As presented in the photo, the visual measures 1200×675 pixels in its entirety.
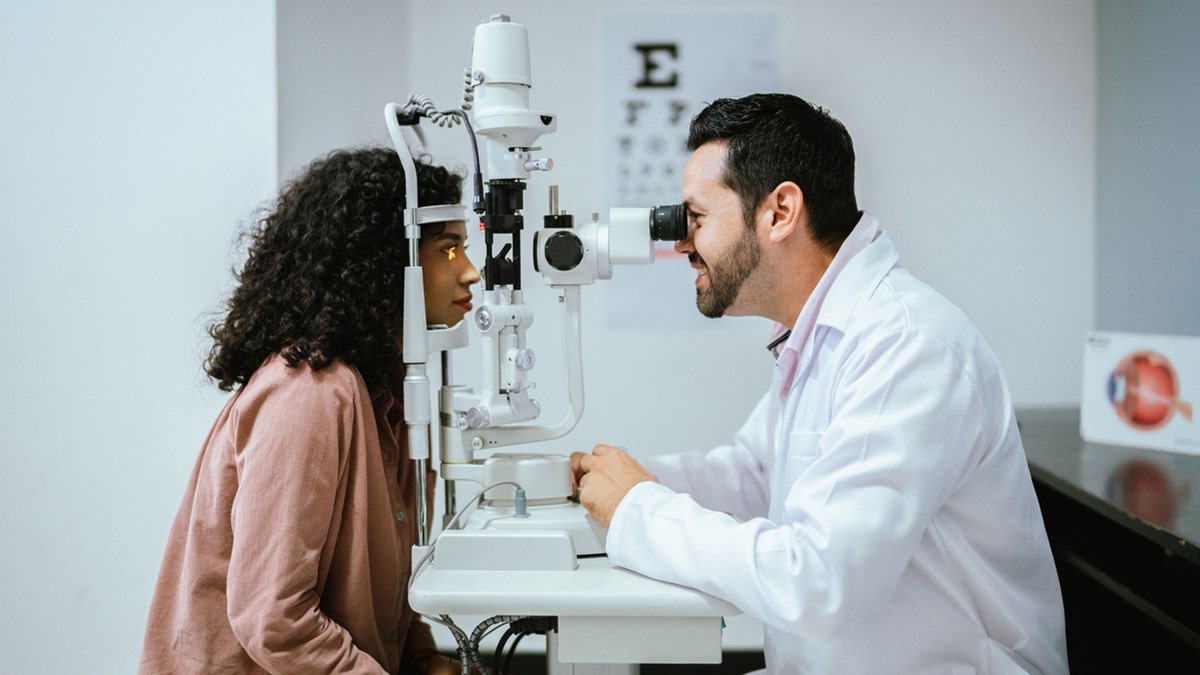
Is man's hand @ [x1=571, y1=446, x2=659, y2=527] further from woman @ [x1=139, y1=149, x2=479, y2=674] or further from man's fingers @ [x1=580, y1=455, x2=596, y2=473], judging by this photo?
woman @ [x1=139, y1=149, x2=479, y2=674]

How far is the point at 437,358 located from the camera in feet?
8.48

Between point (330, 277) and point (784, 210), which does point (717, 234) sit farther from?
point (330, 277)

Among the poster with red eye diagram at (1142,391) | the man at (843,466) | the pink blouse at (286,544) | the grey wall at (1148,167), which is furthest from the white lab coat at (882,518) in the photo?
the grey wall at (1148,167)

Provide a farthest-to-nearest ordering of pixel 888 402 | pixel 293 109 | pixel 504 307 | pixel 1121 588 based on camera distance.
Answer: pixel 293 109 < pixel 1121 588 < pixel 504 307 < pixel 888 402

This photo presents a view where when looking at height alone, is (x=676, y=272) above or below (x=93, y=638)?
above

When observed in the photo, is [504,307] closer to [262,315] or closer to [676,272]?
[262,315]

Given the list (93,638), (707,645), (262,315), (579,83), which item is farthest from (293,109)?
(707,645)

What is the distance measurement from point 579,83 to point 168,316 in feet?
3.83

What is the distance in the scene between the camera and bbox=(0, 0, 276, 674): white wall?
201cm

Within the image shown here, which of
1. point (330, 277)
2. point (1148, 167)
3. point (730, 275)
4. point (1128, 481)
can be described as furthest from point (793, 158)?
point (1148, 167)

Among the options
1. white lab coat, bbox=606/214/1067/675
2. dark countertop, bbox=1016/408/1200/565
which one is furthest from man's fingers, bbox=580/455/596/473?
dark countertop, bbox=1016/408/1200/565

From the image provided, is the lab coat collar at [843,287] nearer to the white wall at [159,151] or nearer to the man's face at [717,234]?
the man's face at [717,234]

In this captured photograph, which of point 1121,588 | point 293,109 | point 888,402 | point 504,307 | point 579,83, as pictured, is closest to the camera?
point 888,402

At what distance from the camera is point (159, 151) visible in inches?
81.1
